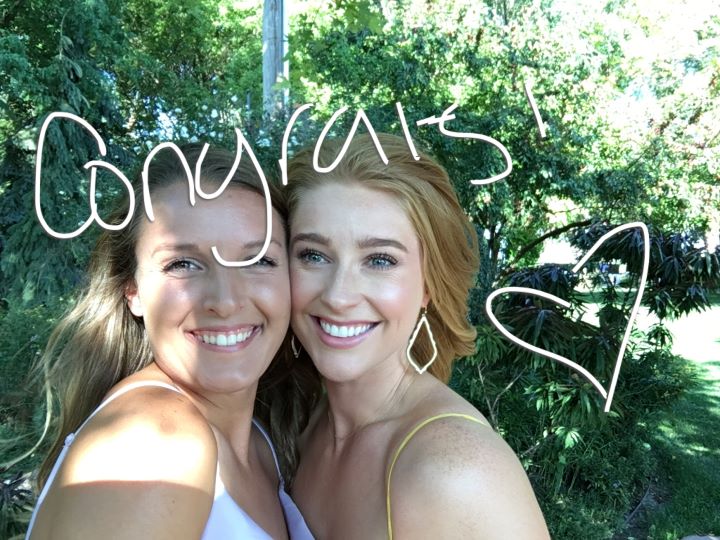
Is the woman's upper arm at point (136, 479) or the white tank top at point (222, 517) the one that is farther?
the white tank top at point (222, 517)

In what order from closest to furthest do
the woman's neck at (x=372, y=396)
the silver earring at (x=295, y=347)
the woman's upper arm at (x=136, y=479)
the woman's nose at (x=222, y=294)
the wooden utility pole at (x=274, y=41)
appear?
the woman's upper arm at (x=136, y=479) < the woman's nose at (x=222, y=294) < the woman's neck at (x=372, y=396) < the silver earring at (x=295, y=347) < the wooden utility pole at (x=274, y=41)

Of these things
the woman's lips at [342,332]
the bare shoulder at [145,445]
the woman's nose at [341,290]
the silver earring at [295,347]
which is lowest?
the silver earring at [295,347]

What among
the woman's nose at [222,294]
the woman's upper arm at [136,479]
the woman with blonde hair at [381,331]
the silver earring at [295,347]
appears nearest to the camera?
the woman's upper arm at [136,479]

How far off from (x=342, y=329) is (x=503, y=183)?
5.36 meters

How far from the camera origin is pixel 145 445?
1437 millimetres

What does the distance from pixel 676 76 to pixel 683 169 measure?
122 inches

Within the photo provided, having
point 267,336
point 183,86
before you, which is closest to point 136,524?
point 267,336

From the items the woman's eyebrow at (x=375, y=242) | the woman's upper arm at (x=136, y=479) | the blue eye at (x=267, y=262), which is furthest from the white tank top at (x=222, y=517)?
the woman's eyebrow at (x=375, y=242)

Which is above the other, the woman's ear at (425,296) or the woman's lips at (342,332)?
the woman's ear at (425,296)

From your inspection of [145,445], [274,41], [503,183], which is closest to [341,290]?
[145,445]

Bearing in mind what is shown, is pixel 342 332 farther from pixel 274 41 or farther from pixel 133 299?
pixel 274 41

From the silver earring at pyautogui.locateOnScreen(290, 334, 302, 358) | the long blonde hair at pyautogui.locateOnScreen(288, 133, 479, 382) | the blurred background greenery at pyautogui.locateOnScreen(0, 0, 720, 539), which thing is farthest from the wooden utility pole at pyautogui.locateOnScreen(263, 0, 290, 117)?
the long blonde hair at pyautogui.locateOnScreen(288, 133, 479, 382)

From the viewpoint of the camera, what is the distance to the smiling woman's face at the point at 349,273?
78.7 inches

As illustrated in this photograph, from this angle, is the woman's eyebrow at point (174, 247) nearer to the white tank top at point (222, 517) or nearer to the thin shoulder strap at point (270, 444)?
the white tank top at point (222, 517)
